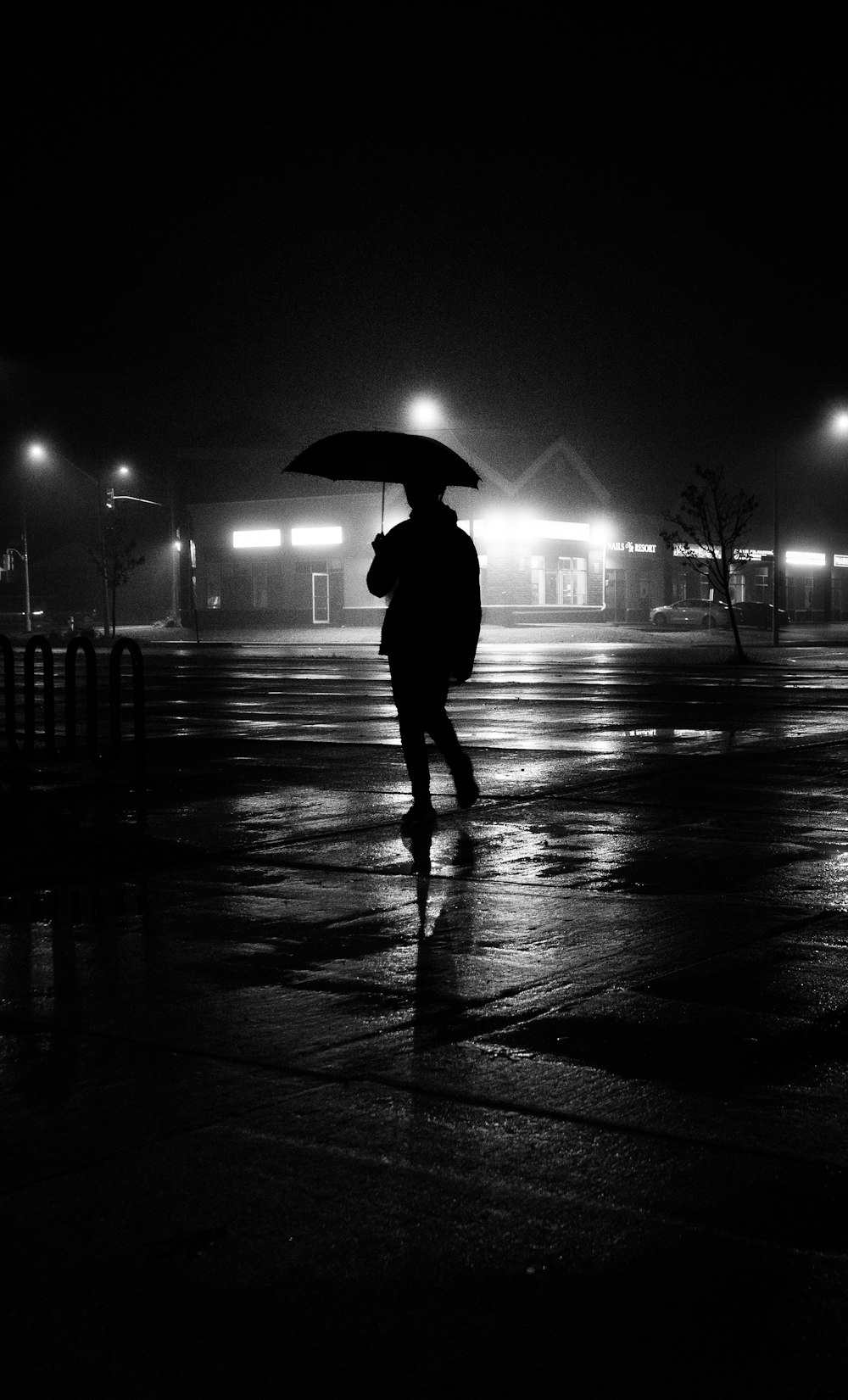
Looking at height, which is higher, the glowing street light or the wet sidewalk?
the glowing street light

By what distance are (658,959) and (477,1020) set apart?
105cm

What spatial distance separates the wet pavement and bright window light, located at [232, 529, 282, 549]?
67701mm

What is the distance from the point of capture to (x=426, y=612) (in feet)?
29.9

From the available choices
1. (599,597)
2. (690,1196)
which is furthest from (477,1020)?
(599,597)

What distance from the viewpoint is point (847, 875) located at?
737 cm

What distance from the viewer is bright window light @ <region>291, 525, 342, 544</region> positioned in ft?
244

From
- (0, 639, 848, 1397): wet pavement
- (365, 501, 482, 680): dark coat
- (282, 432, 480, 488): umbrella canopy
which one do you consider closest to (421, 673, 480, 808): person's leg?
(365, 501, 482, 680): dark coat

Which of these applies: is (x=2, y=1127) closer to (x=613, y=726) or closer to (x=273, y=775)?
(x=273, y=775)

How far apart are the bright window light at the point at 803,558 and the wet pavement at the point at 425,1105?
76.8 meters

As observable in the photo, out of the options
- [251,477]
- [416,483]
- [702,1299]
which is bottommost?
[702,1299]

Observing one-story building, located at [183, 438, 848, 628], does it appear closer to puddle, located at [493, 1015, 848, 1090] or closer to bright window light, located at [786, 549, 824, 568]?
bright window light, located at [786, 549, 824, 568]

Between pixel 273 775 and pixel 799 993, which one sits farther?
pixel 273 775

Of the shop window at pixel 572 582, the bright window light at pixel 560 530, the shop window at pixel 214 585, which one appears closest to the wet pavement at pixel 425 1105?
the bright window light at pixel 560 530

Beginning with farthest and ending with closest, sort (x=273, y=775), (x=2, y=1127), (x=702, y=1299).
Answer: (x=273, y=775) → (x=2, y=1127) → (x=702, y=1299)
